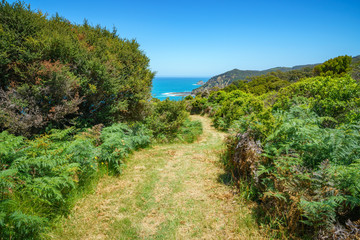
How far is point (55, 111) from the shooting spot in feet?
18.5

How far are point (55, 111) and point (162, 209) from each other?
16.2 feet

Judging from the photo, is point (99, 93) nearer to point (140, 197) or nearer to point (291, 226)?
point (140, 197)

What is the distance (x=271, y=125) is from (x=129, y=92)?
6619 millimetres

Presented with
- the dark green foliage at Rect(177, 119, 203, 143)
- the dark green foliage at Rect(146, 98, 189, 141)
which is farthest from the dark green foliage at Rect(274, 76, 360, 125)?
the dark green foliage at Rect(146, 98, 189, 141)

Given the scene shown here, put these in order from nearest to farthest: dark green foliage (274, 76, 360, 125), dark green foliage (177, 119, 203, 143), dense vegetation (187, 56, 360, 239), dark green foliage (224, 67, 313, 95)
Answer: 1. dense vegetation (187, 56, 360, 239)
2. dark green foliage (274, 76, 360, 125)
3. dark green foliage (177, 119, 203, 143)
4. dark green foliage (224, 67, 313, 95)

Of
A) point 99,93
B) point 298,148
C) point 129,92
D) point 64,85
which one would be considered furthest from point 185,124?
point 298,148

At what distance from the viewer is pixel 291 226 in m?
2.76

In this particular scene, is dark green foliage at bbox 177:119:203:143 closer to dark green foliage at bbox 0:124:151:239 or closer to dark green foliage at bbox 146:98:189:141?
dark green foliage at bbox 146:98:189:141

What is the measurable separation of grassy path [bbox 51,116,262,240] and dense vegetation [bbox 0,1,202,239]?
0.45 metres

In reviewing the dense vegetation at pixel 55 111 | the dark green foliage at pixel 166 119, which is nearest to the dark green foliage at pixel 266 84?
the dark green foliage at pixel 166 119

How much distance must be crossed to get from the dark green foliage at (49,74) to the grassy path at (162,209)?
322 cm

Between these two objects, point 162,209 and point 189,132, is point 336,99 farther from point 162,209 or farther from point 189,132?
point 189,132

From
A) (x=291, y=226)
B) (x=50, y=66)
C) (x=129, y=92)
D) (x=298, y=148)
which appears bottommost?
(x=291, y=226)

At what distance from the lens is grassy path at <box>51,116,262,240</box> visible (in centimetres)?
313
